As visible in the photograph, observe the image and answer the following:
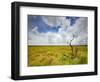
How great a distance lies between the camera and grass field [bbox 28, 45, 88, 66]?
3.92ft

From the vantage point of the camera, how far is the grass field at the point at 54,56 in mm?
1195

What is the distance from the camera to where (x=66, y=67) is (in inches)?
49.4

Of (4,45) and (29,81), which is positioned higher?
(4,45)

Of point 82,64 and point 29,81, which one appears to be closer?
point 29,81

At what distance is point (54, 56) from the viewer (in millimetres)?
1235

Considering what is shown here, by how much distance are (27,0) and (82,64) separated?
0.40 meters

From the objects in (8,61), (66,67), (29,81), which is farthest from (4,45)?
(66,67)

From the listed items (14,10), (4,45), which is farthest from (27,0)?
(4,45)

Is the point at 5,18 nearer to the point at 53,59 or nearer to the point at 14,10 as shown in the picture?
the point at 14,10

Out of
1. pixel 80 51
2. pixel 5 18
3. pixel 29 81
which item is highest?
pixel 5 18

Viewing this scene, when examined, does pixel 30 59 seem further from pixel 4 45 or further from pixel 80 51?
pixel 80 51

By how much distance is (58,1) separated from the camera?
1.26 m

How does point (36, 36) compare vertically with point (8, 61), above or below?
above

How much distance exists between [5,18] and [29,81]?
0.97 feet
